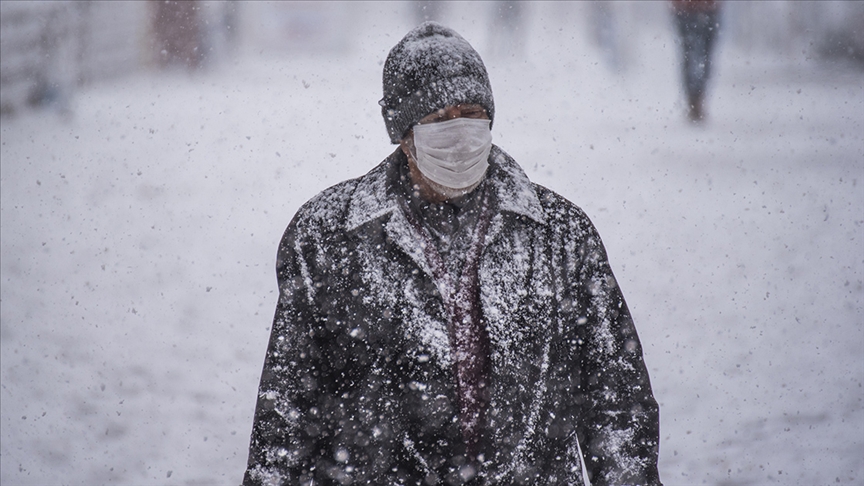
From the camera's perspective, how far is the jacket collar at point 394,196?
5.81ft

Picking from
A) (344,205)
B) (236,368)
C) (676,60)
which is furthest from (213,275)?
(676,60)

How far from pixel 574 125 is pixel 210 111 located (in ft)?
13.5

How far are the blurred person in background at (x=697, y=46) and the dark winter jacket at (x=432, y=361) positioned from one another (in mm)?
7782

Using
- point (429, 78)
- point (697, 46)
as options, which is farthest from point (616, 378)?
point (697, 46)

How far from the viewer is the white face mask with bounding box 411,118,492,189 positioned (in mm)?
1718

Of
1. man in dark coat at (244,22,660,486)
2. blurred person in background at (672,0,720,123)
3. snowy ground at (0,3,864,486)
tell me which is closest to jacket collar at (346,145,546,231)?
man in dark coat at (244,22,660,486)

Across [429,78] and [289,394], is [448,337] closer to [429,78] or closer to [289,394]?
[289,394]

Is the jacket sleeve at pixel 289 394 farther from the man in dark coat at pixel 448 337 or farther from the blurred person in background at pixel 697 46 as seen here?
the blurred person in background at pixel 697 46

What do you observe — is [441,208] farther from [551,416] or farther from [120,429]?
[120,429]

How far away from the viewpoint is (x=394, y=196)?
179cm

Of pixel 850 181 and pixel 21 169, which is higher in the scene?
pixel 21 169

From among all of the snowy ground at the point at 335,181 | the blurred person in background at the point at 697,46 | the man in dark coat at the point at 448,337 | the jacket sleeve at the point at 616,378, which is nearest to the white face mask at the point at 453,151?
the man in dark coat at the point at 448,337

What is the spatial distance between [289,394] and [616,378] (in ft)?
2.21

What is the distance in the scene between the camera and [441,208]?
1.80 metres
